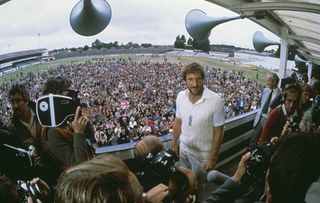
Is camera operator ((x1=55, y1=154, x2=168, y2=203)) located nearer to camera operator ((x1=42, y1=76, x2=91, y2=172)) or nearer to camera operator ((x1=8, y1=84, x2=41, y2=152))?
camera operator ((x1=42, y1=76, x2=91, y2=172))

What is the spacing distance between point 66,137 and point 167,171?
0.79 metres

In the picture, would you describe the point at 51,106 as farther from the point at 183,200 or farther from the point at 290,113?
the point at 290,113

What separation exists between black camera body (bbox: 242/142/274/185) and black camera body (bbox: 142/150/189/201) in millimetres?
390

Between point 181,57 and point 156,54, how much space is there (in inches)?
210

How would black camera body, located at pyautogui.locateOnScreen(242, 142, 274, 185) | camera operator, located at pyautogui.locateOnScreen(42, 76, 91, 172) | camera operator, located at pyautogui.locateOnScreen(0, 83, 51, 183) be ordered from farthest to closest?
camera operator, located at pyautogui.locateOnScreen(0, 83, 51, 183)
camera operator, located at pyautogui.locateOnScreen(42, 76, 91, 172)
black camera body, located at pyautogui.locateOnScreen(242, 142, 274, 185)

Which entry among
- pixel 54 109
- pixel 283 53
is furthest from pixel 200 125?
pixel 283 53

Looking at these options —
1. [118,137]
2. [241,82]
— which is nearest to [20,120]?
[118,137]

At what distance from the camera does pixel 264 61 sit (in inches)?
1537

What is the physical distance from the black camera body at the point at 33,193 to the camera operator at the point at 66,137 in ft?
1.24

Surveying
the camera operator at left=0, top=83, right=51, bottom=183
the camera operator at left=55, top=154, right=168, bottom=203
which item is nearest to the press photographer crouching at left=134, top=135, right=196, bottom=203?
the camera operator at left=55, top=154, right=168, bottom=203

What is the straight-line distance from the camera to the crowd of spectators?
14812mm

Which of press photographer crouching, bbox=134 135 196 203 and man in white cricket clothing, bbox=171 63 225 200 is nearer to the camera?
press photographer crouching, bbox=134 135 196 203

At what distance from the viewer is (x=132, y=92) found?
103ft

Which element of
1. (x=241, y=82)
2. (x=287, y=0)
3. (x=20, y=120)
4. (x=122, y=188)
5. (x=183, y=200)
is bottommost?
(x=241, y=82)
